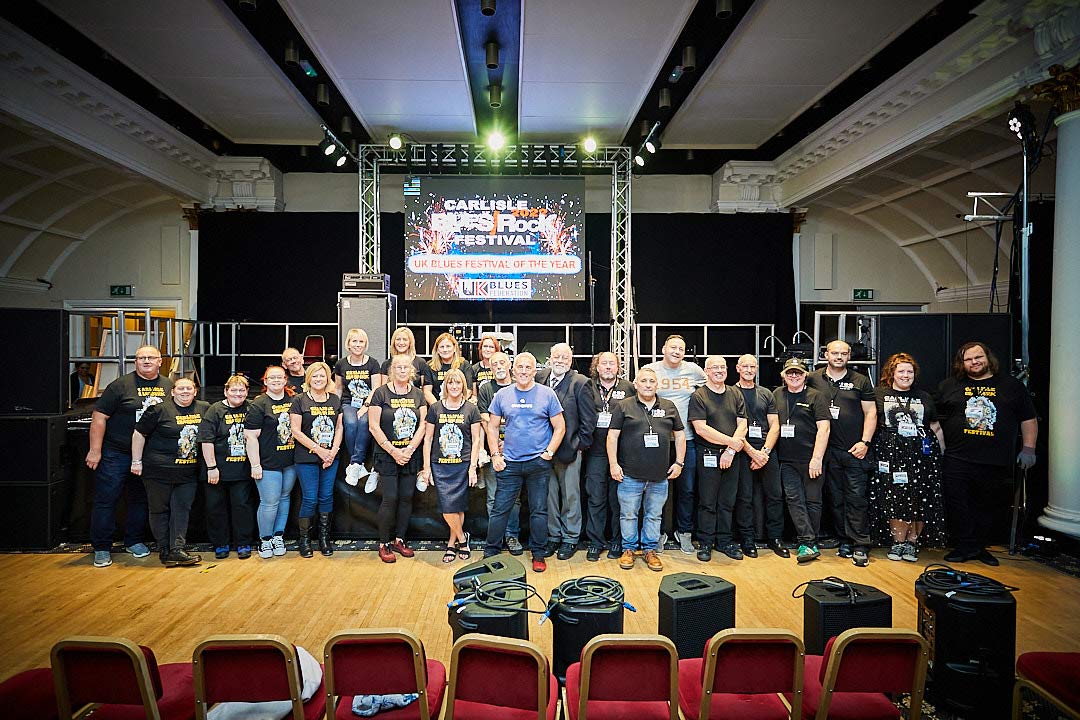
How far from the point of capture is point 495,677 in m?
1.84

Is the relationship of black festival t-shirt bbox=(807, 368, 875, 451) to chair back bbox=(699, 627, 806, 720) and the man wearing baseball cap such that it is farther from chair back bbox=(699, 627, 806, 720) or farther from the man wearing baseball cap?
chair back bbox=(699, 627, 806, 720)

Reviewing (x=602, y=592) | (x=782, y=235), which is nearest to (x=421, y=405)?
(x=602, y=592)

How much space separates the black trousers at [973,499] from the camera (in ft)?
15.4

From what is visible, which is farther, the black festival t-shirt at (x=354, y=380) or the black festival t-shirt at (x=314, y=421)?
the black festival t-shirt at (x=354, y=380)

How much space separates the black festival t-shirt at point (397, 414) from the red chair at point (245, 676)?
284 cm

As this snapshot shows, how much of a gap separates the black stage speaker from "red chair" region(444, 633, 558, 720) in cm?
86

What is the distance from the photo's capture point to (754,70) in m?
6.51

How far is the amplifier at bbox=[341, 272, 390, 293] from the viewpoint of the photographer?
7848mm

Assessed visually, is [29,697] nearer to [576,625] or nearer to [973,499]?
[576,625]

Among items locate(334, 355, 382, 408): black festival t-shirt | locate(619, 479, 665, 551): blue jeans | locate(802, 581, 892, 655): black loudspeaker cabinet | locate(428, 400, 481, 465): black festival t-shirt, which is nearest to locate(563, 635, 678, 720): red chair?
locate(802, 581, 892, 655): black loudspeaker cabinet

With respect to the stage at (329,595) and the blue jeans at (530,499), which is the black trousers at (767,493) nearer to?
the stage at (329,595)

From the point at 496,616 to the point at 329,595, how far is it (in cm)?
203

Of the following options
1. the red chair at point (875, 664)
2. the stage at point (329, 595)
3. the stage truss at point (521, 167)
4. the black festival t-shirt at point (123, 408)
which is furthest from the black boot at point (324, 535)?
the stage truss at point (521, 167)

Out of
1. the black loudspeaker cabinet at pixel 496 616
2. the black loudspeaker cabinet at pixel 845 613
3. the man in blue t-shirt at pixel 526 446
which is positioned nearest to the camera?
the black loudspeaker cabinet at pixel 496 616
